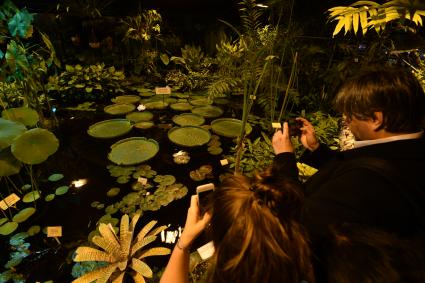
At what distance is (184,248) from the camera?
99cm

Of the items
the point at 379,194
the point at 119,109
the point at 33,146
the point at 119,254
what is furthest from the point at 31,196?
the point at 379,194

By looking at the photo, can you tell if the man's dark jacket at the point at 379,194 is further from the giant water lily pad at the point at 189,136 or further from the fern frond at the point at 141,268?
the giant water lily pad at the point at 189,136

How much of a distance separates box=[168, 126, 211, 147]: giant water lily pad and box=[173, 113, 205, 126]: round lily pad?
193mm

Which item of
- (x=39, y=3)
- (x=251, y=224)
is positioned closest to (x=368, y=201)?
(x=251, y=224)

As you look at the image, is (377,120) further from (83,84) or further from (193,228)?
(83,84)

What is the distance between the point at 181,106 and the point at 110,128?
124cm

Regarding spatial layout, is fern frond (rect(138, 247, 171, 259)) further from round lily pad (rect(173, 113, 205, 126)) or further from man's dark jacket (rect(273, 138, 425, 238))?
round lily pad (rect(173, 113, 205, 126))

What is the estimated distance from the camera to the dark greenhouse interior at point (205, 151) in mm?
646

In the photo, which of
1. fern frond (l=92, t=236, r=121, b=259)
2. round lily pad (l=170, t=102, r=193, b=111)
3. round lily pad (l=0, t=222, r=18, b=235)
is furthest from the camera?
round lily pad (l=170, t=102, r=193, b=111)

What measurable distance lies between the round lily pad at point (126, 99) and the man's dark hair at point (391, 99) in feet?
12.7

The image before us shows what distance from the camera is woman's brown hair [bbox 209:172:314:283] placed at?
1.99 ft

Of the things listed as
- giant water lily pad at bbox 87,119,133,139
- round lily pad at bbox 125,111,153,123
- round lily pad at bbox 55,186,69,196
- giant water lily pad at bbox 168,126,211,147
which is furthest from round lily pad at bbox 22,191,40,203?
round lily pad at bbox 125,111,153,123

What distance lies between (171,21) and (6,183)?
16.5 ft

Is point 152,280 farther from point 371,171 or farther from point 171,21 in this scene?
point 171,21
